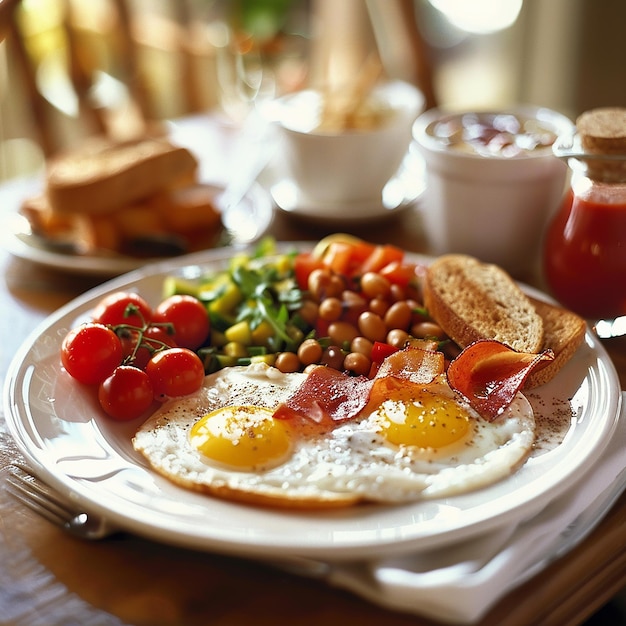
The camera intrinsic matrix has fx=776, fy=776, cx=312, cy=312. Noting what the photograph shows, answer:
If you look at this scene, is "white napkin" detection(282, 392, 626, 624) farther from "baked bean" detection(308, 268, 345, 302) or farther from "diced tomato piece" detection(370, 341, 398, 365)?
"baked bean" detection(308, 268, 345, 302)

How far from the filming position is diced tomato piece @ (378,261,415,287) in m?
2.12

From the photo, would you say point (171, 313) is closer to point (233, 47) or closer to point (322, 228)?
point (322, 228)

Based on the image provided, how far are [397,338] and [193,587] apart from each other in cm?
84

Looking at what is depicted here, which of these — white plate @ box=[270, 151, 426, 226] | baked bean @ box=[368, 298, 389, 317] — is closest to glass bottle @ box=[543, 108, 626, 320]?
baked bean @ box=[368, 298, 389, 317]

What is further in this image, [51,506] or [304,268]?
[304,268]

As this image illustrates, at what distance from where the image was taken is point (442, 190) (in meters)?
2.36

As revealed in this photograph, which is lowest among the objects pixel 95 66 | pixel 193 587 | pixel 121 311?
pixel 193 587

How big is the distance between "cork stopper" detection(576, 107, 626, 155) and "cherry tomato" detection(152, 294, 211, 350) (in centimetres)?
107

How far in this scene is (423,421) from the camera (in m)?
1.54

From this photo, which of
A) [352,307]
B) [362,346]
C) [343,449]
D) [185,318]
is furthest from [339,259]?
[343,449]

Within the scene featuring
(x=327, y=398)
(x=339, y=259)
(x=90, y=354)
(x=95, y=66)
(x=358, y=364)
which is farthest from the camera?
(x=95, y=66)

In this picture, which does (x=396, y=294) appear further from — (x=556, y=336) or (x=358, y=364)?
(x=556, y=336)

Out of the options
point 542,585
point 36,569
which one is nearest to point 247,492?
point 36,569

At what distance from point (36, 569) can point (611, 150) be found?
1.57m
